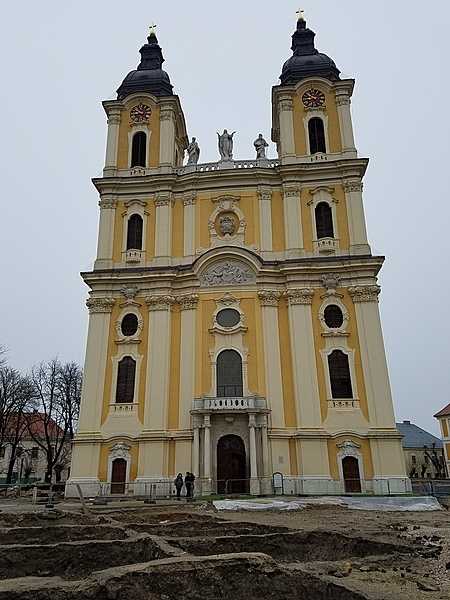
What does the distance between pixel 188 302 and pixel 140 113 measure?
14521 millimetres

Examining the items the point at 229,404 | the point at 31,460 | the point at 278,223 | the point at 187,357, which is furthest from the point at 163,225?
the point at 31,460

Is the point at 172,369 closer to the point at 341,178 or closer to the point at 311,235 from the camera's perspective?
the point at 311,235

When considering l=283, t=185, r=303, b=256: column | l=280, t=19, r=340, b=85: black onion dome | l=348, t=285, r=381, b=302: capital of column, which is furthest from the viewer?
l=280, t=19, r=340, b=85: black onion dome

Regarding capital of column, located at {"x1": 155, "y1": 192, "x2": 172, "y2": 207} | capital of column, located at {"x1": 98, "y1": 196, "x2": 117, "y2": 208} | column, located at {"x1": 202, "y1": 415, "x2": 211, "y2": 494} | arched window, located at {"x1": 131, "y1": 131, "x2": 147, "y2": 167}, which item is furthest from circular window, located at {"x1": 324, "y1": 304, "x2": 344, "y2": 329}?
arched window, located at {"x1": 131, "y1": 131, "x2": 147, "y2": 167}

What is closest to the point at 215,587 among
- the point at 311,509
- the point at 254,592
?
the point at 254,592

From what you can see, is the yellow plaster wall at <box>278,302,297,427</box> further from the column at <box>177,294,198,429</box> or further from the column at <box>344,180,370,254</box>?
→ the column at <box>344,180,370,254</box>

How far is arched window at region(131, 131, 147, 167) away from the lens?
3397 cm

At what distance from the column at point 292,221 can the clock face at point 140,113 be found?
11123 millimetres

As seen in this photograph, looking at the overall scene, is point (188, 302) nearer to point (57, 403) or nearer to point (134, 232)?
point (134, 232)

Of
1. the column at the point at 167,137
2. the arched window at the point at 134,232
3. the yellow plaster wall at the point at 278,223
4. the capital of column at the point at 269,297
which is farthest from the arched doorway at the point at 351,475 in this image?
the column at the point at 167,137

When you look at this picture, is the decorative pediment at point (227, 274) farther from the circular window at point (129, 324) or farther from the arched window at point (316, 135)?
the arched window at point (316, 135)

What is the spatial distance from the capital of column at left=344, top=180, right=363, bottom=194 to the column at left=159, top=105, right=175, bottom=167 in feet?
36.7

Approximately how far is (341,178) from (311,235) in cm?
424

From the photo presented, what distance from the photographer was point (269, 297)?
2880 centimetres
